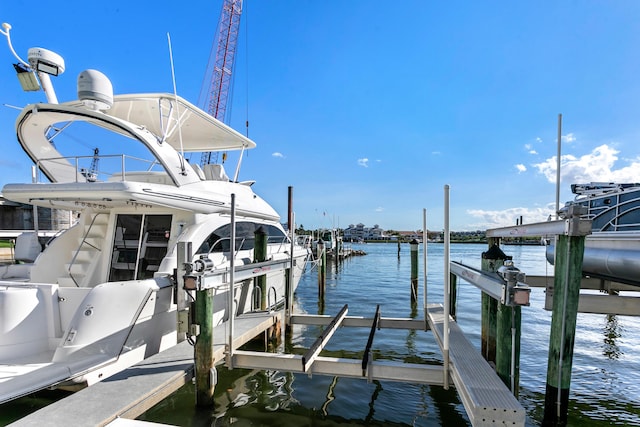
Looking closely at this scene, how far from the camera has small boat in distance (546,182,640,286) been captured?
7.10 m

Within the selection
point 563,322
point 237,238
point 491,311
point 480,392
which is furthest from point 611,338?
point 237,238

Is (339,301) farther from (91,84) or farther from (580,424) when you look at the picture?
(91,84)

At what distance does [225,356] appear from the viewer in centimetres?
512

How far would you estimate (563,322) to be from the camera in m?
4.05

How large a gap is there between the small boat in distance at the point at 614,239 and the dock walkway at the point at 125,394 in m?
6.25

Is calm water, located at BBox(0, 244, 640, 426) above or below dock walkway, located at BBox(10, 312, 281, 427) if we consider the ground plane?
below

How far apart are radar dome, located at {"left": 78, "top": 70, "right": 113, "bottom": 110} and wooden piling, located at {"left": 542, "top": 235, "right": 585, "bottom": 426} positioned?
27.5 feet

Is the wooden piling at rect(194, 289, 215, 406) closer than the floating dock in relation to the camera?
No

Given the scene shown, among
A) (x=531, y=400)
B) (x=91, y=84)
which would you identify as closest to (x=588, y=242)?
(x=531, y=400)

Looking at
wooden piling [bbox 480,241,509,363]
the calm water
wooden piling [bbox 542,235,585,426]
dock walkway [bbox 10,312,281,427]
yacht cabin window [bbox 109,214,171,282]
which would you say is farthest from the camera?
yacht cabin window [bbox 109,214,171,282]

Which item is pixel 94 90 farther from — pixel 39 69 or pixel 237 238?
pixel 237 238

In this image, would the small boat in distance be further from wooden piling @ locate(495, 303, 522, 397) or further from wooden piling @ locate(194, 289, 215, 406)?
wooden piling @ locate(194, 289, 215, 406)

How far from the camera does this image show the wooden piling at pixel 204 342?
14.9 feet

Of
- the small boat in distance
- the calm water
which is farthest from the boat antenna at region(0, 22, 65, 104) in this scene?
the small boat in distance
